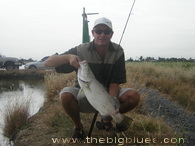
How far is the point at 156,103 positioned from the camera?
Result: 646 cm

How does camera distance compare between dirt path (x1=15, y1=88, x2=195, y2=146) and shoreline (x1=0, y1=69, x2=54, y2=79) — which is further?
shoreline (x1=0, y1=69, x2=54, y2=79)

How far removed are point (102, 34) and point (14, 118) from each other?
10.5 feet

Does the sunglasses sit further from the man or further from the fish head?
the fish head

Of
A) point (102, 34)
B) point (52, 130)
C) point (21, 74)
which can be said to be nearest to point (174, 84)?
point (52, 130)

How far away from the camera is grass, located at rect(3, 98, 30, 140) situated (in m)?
5.35

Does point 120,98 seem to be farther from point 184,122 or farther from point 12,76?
point 12,76

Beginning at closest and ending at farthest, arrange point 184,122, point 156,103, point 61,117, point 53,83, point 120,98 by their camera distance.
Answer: point 120,98 → point 61,117 → point 184,122 → point 156,103 → point 53,83

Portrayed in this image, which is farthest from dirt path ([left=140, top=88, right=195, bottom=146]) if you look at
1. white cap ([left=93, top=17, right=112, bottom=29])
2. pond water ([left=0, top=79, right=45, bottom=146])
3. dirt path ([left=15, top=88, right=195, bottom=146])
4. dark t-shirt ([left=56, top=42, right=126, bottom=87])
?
pond water ([left=0, top=79, right=45, bottom=146])

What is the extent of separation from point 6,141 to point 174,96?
553 cm

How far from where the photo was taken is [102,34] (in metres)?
3.63

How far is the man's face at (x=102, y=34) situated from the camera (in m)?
3.62

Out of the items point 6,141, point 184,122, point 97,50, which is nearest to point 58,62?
point 97,50

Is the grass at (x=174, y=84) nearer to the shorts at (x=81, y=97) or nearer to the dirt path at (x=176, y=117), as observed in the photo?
the dirt path at (x=176, y=117)

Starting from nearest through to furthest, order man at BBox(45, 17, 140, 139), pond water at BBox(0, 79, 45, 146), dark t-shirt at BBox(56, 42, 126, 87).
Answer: man at BBox(45, 17, 140, 139)
dark t-shirt at BBox(56, 42, 126, 87)
pond water at BBox(0, 79, 45, 146)
